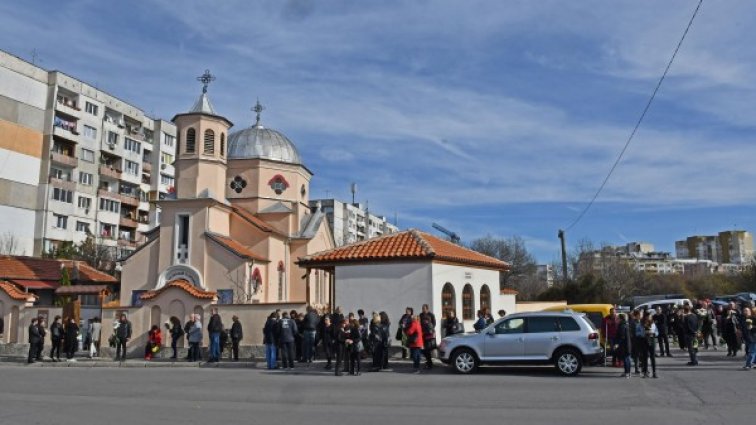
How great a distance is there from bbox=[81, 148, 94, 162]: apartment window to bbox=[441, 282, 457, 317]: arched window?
44.5 meters

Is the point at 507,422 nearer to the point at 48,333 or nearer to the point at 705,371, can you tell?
the point at 705,371

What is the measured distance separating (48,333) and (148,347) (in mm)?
5738

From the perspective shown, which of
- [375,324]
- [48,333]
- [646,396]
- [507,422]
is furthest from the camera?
[48,333]

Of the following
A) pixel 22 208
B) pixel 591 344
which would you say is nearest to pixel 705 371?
pixel 591 344

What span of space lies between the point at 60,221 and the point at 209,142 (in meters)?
27.5

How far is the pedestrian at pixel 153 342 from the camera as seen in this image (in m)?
21.4

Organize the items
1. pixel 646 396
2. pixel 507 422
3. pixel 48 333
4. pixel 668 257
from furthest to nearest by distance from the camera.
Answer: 1. pixel 668 257
2. pixel 48 333
3. pixel 646 396
4. pixel 507 422

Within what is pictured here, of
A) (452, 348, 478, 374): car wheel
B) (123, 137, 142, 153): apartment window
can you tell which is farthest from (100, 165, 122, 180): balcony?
(452, 348, 478, 374): car wheel

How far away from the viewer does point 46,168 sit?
50844 mm

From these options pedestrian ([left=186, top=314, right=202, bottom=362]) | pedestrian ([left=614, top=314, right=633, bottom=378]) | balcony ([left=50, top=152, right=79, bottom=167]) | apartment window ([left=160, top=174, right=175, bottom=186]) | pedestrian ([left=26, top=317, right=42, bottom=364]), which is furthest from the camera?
apartment window ([left=160, top=174, right=175, bottom=186])

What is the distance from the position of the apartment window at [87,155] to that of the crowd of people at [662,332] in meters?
50.2

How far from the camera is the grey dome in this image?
37.7 meters

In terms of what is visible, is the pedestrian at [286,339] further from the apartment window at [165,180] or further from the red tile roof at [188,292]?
the apartment window at [165,180]

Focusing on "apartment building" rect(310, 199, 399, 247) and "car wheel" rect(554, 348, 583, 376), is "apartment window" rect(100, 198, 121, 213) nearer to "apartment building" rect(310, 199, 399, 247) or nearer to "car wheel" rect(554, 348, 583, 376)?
"apartment building" rect(310, 199, 399, 247)
